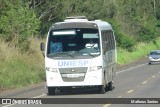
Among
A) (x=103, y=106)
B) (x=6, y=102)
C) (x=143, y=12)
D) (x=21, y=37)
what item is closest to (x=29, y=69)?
(x=21, y=37)

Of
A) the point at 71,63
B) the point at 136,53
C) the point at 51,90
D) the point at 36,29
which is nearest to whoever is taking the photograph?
the point at 71,63

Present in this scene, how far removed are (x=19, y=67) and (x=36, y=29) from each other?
17.2ft

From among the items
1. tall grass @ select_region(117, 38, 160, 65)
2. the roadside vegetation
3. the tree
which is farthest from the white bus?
tall grass @ select_region(117, 38, 160, 65)

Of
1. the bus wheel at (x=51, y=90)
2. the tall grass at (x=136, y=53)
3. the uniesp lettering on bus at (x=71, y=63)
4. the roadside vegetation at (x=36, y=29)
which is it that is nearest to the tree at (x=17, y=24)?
the roadside vegetation at (x=36, y=29)

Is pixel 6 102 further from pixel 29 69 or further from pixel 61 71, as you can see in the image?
pixel 29 69

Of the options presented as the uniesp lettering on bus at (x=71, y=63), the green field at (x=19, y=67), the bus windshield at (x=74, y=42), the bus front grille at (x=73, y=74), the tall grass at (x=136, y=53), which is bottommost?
the tall grass at (x=136, y=53)

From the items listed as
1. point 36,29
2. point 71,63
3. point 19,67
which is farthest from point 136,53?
point 71,63

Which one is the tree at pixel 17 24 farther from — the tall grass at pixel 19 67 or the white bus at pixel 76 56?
the white bus at pixel 76 56

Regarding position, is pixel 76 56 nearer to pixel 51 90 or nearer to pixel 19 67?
pixel 51 90

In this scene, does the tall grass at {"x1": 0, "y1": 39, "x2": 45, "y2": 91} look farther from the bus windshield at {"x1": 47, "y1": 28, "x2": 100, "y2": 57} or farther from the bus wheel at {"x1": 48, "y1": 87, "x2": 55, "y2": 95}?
the bus windshield at {"x1": 47, "y1": 28, "x2": 100, "y2": 57}

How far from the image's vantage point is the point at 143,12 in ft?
317

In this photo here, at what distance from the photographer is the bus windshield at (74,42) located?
2392cm

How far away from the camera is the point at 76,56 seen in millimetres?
23641

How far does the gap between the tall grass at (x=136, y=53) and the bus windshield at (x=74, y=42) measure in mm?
34949
